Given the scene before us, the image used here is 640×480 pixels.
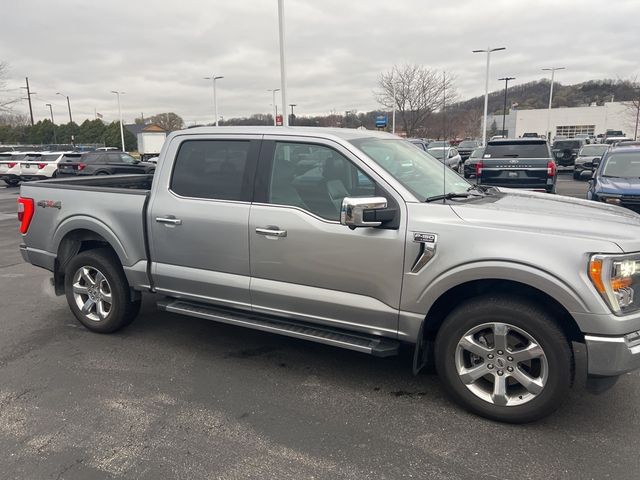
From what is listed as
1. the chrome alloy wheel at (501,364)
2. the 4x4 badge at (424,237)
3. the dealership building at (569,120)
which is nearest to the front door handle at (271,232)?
the 4x4 badge at (424,237)

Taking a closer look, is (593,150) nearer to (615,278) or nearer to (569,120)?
(615,278)

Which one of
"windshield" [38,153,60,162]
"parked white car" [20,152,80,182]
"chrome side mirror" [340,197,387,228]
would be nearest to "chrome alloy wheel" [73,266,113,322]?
"chrome side mirror" [340,197,387,228]

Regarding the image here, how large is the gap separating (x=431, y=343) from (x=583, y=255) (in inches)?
48.2

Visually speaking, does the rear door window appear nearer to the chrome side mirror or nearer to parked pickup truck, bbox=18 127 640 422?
parked pickup truck, bbox=18 127 640 422

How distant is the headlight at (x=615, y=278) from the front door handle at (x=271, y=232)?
2017 mm

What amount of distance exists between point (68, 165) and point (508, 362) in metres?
22.6

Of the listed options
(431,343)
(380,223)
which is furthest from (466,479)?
(380,223)

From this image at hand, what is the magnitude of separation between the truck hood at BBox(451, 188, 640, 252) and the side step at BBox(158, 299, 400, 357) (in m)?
1.05

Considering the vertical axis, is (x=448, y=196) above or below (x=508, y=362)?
above

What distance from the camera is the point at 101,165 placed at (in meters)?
21.2

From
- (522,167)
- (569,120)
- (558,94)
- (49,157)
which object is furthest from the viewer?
(558,94)

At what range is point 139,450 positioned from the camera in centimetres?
298

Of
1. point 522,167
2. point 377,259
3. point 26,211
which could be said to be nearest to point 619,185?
point 522,167

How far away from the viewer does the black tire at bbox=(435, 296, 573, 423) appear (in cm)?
301
